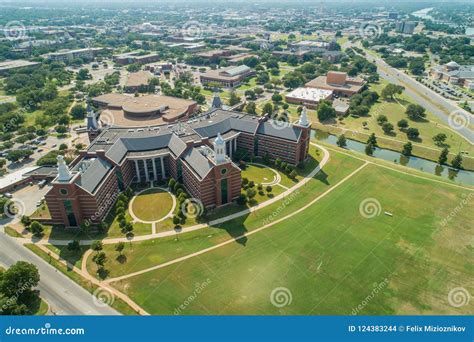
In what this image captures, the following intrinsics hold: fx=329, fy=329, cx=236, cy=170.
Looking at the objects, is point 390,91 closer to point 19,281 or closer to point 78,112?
point 78,112

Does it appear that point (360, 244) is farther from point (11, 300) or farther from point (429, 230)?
point (11, 300)

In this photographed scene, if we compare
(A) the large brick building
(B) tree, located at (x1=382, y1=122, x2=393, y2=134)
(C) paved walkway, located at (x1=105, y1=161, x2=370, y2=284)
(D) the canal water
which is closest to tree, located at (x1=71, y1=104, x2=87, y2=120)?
(A) the large brick building

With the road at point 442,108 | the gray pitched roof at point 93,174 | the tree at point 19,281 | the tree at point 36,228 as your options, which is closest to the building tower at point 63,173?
the gray pitched roof at point 93,174

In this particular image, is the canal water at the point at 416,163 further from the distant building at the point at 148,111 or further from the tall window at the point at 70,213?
the tall window at the point at 70,213

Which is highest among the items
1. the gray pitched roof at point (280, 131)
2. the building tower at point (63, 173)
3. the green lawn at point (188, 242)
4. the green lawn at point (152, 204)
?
the building tower at point (63, 173)

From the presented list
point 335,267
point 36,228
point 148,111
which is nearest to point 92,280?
point 36,228

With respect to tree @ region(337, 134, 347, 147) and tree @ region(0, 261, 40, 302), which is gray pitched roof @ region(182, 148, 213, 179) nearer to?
tree @ region(0, 261, 40, 302)

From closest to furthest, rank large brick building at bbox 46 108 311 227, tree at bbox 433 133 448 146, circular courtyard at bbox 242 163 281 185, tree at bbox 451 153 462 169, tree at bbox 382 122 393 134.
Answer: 1. large brick building at bbox 46 108 311 227
2. circular courtyard at bbox 242 163 281 185
3. tree at bbox 451 153 462 169
4. tree at bbox 433 133 448 146
5. tree at bbox 382 122 393 134
